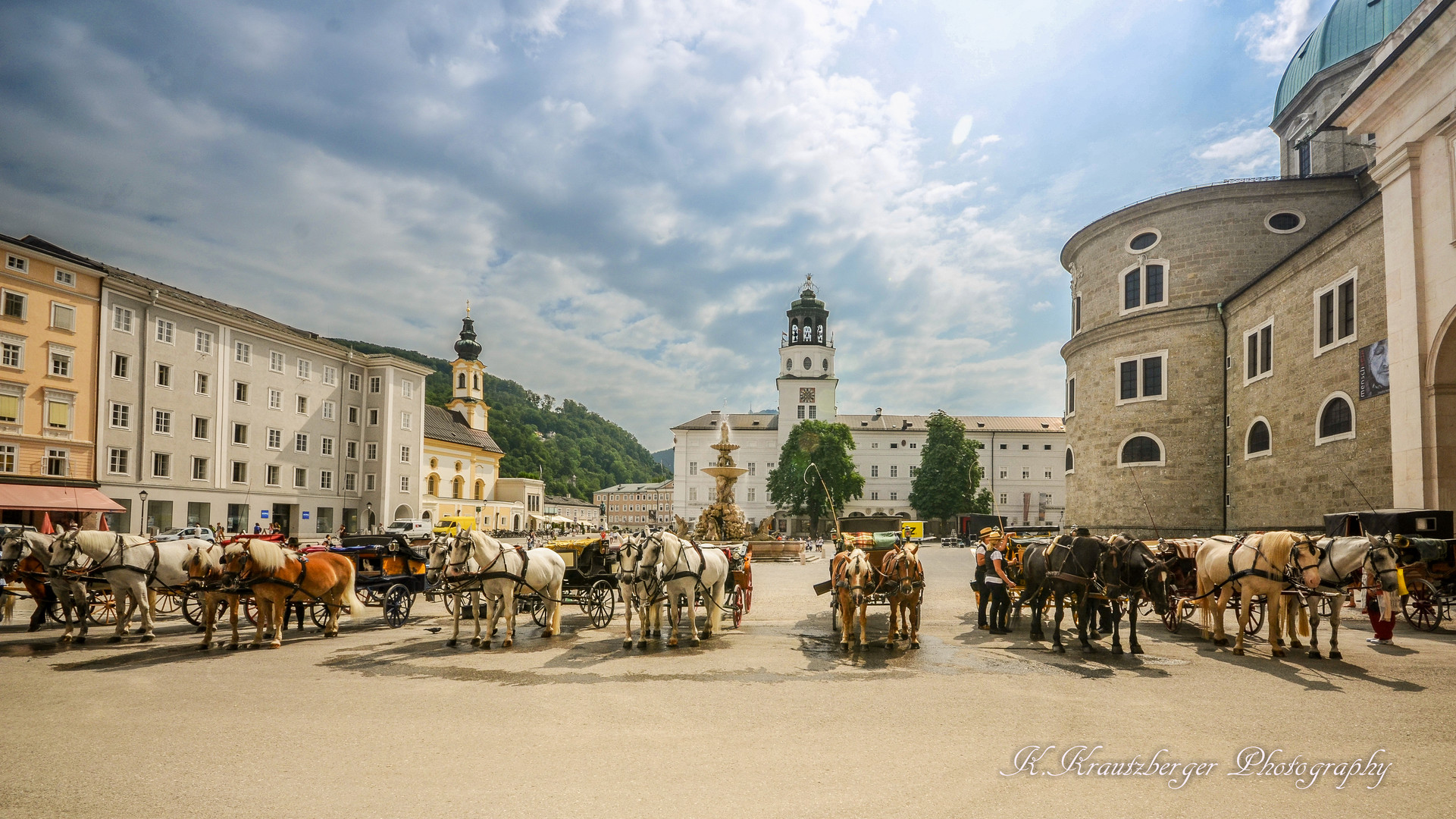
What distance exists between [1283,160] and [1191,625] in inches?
1543

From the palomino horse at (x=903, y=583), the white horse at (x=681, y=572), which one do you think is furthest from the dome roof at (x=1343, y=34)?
the white horse at (x=681, y=572)

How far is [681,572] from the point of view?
11680 millimetres

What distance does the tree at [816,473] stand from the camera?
245 feet

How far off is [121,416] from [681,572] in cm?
3787

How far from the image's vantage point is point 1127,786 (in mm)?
5410

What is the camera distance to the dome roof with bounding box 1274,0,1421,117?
34906 millimetres

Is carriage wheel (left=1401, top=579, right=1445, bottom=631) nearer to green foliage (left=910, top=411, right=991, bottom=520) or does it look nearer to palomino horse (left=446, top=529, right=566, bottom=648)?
palomino horse (left=446, top=529, right=566, bottom=648)

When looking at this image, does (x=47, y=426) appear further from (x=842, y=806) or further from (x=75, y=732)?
(x=842, y=806)

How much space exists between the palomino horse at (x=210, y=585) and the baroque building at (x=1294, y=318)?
76.0 feet

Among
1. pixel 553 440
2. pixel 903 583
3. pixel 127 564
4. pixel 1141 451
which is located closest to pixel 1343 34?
pixel 1141 451

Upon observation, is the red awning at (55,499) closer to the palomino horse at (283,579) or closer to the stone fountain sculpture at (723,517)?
the stone fountain sculpture at (723,517)

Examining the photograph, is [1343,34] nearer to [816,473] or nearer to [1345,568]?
[1345,568]

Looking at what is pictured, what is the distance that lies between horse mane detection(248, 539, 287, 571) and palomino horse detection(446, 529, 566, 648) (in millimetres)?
2611

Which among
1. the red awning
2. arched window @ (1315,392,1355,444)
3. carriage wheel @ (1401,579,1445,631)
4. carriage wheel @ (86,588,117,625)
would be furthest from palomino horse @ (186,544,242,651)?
arched window @ (1315,392,1355,444)
